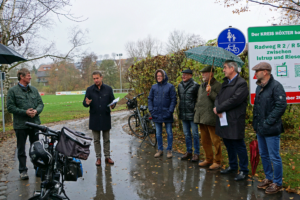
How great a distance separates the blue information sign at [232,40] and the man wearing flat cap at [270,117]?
204 cm

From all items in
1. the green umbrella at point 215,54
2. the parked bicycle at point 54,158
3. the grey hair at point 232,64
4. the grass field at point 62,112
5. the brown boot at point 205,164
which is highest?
the green umbrella at point 215,54

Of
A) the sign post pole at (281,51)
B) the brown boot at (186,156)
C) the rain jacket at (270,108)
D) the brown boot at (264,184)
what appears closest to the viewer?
the rain jacket at (270,108)

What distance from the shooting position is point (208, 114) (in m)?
4.94

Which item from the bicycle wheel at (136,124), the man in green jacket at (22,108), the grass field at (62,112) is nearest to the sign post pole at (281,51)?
the man in green jacket at (22,108)

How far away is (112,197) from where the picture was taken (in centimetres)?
384

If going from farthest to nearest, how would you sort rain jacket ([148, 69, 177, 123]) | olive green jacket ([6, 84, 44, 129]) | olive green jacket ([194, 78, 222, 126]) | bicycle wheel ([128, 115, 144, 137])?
1. bicycle wheel ([128, 115, 144, 137])
2. rain jacket ([148, 69, 177, 123])
3. olive green jacket ([194, 78, 222, 126])
4. olive green jacket ([6, 84, 44, 129])

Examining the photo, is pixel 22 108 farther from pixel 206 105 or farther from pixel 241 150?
pixel 241 150

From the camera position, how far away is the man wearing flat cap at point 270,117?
3646mm

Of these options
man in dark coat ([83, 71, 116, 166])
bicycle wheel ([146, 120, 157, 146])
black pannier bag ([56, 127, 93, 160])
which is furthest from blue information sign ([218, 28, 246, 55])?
black pannier bag ([56, 127, 93, 160])

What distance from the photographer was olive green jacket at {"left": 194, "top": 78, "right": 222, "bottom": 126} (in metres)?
4.90

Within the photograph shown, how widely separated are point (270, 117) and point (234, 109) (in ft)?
2.38

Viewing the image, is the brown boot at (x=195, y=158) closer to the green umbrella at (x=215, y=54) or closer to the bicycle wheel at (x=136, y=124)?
the green umbrella at (x=215, y=54)

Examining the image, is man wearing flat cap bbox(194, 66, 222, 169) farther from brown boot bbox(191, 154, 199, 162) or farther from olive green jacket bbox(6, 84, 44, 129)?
olive green jacket bbox(6, 84, 44, 129)

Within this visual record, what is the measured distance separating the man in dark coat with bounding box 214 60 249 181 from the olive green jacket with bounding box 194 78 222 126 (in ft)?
1.05
